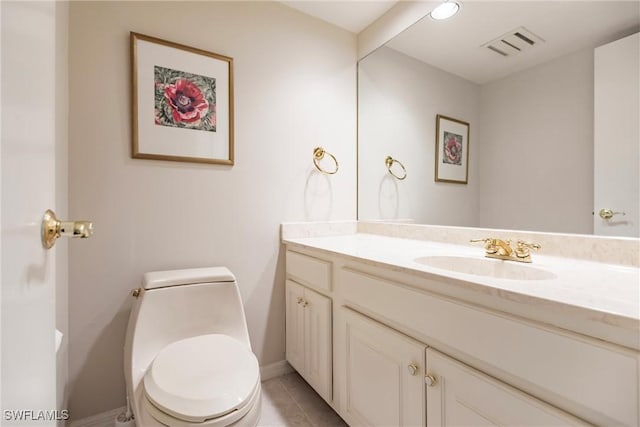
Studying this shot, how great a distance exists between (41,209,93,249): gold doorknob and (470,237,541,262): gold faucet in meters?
1.27

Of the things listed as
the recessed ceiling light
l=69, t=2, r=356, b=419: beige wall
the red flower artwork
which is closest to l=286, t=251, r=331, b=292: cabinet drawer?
l=69, t=2, r=356, b=419: beige wall

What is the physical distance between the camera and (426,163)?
1.69 meters

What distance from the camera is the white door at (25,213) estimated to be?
A: 1.03ft

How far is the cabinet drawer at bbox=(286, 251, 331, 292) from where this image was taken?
1.33 meters

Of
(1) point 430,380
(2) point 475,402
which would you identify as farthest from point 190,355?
(2) point 475,402

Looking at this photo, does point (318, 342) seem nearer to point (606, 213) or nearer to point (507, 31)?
point (606, 213)

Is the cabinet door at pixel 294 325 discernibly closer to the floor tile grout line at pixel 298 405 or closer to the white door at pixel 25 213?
the floor tile grout line at pixel 298 405

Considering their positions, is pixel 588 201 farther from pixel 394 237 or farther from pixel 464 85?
pixel 394 237

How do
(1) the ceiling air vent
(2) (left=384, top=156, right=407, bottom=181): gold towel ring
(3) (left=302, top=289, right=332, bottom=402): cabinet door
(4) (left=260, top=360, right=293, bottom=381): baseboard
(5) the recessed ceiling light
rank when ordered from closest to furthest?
1. (1) the ceiling air vent
2. (3) (left=302, top=289, right=332, bottom=402): cabinet door
3. (5) the recessed ceiling light
4. (4) (left=260, top=360, right=293, bottom=381): baseboard
5. (2) (left=384, top=156, right=407, bottom=181): gold towel ring

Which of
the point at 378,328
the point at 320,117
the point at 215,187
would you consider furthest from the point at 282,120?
the point at 378,328

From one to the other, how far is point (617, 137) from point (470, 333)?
2.83ft

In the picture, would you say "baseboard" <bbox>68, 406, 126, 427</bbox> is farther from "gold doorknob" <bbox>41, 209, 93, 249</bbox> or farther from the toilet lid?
"gold doorknob" <bbox>41, 209, 93, 249</bbox>

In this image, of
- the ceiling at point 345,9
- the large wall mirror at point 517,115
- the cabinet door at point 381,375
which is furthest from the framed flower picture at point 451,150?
the cabinet door at point 381,375

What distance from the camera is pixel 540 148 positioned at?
1179mm
